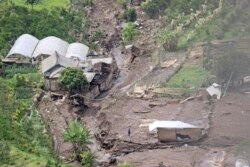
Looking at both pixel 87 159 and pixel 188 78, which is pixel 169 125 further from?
pixel 188 78

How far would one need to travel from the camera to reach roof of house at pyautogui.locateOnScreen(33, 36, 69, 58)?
49688 mm

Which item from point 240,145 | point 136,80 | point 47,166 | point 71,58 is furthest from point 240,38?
point 47,166

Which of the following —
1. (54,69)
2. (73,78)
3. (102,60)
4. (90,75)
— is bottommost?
(90,75)

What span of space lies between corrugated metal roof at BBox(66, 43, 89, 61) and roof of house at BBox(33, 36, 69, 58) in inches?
23.1

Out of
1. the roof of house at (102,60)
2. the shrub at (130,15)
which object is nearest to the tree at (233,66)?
the roof of house at (102,60)

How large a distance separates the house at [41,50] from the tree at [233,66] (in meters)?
11.5

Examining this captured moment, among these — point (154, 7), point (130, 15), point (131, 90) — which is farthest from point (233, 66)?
point (154, 7)

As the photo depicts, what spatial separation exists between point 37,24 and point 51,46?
5.65 meters

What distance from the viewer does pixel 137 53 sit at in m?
52.6

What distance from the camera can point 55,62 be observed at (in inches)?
1818

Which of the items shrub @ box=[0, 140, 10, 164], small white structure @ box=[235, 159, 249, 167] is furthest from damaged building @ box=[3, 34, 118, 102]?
small white structure @ box=[235, 159, 249, 167]

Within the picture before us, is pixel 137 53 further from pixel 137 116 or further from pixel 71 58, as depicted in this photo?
pixel 137 116

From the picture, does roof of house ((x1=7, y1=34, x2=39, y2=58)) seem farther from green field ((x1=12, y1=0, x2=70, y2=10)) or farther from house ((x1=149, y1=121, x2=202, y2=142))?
house ((x1=149, y1=121, x2=202, y2=142))

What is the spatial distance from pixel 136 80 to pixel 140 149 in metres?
12.3
